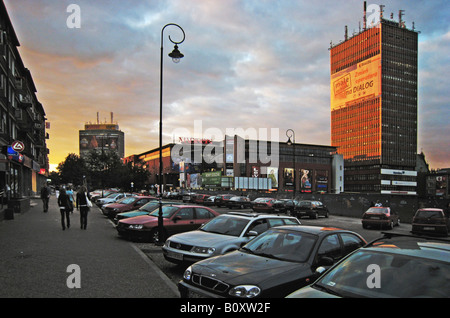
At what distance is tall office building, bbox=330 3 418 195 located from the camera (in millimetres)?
147875

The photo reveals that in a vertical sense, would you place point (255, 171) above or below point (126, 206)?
above

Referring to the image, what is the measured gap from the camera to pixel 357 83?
154m

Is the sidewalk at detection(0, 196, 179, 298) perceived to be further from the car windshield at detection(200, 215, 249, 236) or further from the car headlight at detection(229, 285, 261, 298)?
the car headlight at detection(229, 285, 261, 298)

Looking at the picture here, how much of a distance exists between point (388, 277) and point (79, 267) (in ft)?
21.5

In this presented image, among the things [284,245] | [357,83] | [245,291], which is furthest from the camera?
[357,83]

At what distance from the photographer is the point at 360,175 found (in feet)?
511

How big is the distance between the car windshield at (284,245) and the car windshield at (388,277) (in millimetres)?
1469

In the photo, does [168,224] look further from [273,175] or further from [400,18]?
[400,18]

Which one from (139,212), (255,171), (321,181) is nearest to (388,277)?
(139,212)

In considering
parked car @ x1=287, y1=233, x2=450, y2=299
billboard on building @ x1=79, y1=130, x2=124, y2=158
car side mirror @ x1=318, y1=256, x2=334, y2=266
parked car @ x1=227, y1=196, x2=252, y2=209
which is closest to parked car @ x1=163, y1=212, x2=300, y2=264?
car side mirror @ x1=318, y1=256, x2=334, y2=266

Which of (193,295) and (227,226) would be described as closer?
(193,295)

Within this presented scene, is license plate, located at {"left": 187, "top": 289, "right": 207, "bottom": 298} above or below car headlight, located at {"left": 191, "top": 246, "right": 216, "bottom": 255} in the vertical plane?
below

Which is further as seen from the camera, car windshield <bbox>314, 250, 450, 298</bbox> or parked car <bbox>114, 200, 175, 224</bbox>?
parked car <bbox>114, 200, 175, 224</bbox>

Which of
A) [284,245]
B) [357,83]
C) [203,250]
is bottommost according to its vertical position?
[203,250]
